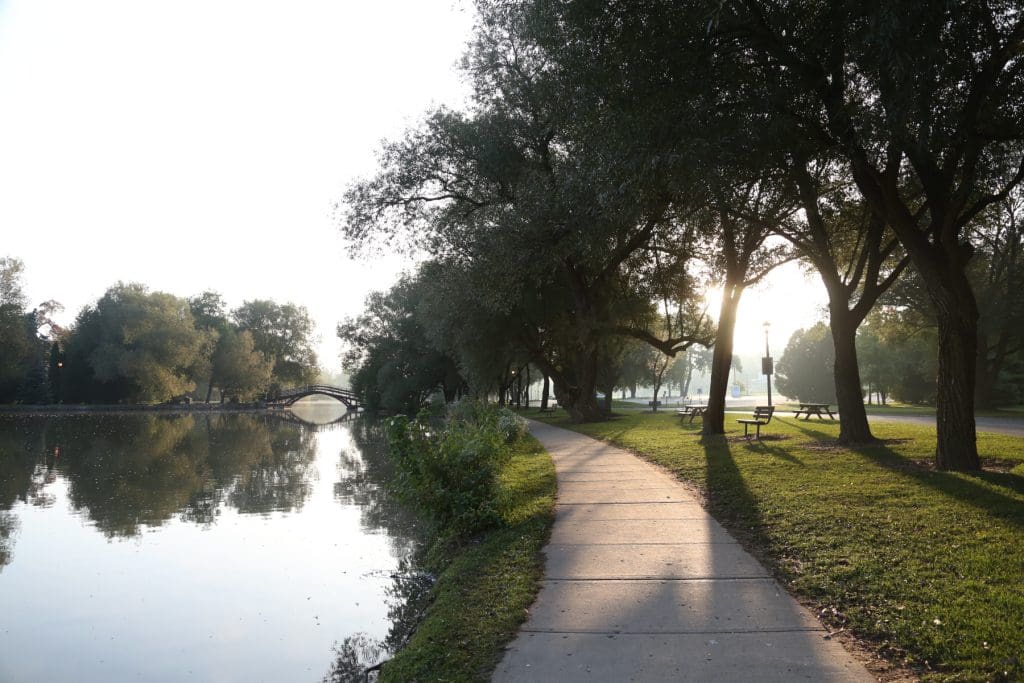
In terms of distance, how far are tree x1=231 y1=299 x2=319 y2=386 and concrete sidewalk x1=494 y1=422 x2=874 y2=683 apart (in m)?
89.3

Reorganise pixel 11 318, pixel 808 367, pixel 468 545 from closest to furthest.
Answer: pixel 468 545, pixel 11 318, pixel 808 367

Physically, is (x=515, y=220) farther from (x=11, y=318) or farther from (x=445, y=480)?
(x=11, y=318)

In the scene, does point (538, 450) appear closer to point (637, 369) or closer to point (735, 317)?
point (735, 317)

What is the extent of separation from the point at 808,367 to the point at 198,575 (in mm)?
68986

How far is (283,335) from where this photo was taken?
95.6 m

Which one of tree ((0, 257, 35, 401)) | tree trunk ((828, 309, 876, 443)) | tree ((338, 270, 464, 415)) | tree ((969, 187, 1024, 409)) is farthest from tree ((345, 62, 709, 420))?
tree ((0, 257, 35, 401))

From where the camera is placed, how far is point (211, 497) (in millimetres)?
14484

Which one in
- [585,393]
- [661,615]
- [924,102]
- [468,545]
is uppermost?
[924,102]

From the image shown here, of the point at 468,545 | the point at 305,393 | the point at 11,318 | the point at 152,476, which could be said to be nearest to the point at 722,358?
the point at 468,545

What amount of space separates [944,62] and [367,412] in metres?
59.8

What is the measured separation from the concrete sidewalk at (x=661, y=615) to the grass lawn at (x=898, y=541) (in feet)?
1.23

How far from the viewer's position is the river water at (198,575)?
6.25m

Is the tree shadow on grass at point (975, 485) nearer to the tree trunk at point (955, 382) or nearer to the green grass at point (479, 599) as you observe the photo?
the tree trunk at point (955, 382)

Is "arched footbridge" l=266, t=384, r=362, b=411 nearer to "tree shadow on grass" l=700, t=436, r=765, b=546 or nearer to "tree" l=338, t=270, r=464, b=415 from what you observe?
"tree" l=338, t=270, r=464, b=415
